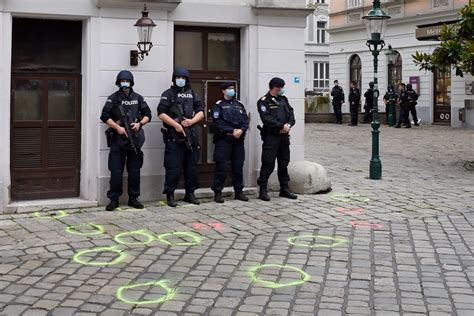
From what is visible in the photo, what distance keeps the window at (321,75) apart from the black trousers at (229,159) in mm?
49021

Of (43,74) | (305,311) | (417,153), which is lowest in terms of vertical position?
(305,311)

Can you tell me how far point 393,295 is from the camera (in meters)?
5.63

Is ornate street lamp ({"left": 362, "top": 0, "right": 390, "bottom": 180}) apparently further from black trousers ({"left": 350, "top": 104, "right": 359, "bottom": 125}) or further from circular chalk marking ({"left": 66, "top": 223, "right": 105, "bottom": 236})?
black trousers ({"left": 350, "top": 104, "right": 359, "bottom": 125})

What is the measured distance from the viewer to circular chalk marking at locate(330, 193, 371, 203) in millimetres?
10266

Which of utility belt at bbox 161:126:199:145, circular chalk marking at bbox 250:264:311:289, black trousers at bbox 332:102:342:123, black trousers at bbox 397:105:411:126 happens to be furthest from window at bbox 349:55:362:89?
circular chalk marking at bbox 250:264:311:289

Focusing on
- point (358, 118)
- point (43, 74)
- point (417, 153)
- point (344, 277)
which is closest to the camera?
point (344, 277)

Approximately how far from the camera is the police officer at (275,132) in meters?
9.99

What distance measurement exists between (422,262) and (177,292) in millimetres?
2585

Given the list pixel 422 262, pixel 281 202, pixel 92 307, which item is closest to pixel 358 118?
pixel 281 202

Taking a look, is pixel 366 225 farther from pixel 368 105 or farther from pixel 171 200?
pixel 368 105

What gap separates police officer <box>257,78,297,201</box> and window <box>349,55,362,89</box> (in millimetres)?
25826

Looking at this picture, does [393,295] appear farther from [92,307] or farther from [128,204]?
[128,204]

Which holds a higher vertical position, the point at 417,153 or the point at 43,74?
the point at 43,74

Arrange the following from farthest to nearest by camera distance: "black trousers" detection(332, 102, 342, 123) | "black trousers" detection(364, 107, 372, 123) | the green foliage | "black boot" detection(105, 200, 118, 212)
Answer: "black trousers" detection(364, 107, 372, 123), "black trousers" detection(332, 102, 342, 123), the green foliage, "black boot" detection(105, 200, 118, 212)
